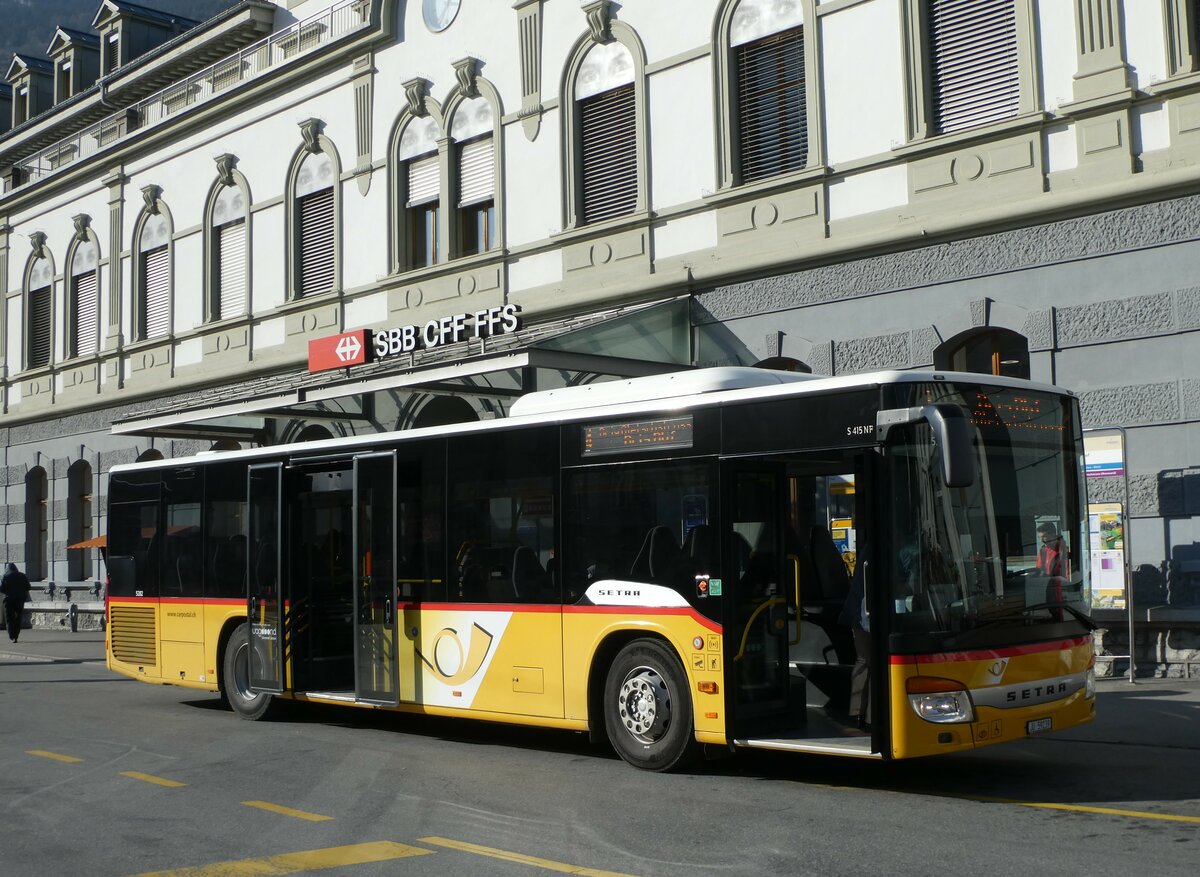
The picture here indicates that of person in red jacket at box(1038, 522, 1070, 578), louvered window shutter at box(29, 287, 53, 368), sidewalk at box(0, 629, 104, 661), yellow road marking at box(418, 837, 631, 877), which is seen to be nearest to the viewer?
yellow road marking at box(418, 837, 631, 877)

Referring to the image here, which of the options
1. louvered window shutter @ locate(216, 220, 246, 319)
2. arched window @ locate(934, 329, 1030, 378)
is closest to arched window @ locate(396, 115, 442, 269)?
louvered window shutter @ locate(216, 220, 246, 319)

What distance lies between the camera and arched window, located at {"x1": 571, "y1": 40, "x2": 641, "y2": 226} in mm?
20078

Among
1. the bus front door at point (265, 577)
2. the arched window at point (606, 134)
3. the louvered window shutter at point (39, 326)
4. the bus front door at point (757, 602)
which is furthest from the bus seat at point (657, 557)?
the louvered window shutter at point (39, 326)

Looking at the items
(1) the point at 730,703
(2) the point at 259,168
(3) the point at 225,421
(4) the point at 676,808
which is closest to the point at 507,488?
(1) the point at 730,703

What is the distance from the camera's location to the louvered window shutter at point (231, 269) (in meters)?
27.6

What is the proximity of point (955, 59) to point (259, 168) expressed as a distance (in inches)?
613

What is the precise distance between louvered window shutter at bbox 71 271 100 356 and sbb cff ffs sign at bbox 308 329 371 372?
37.0 ft

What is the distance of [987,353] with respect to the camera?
52.7 ft

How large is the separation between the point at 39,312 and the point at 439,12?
1661cm

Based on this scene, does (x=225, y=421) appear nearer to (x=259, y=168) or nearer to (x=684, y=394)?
(x=259, y=168)

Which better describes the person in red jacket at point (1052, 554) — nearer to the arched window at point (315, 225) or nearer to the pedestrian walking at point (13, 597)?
the arched window at point (315, 225)

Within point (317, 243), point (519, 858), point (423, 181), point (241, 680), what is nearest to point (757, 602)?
point (519, 858)

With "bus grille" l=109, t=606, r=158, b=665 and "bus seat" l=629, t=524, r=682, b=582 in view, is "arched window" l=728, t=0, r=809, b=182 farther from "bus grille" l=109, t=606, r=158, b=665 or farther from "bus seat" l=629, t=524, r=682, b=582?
"bus grille" l=109, t=606, r=158, b=665

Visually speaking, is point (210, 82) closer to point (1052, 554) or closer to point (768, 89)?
point (768, 89)
